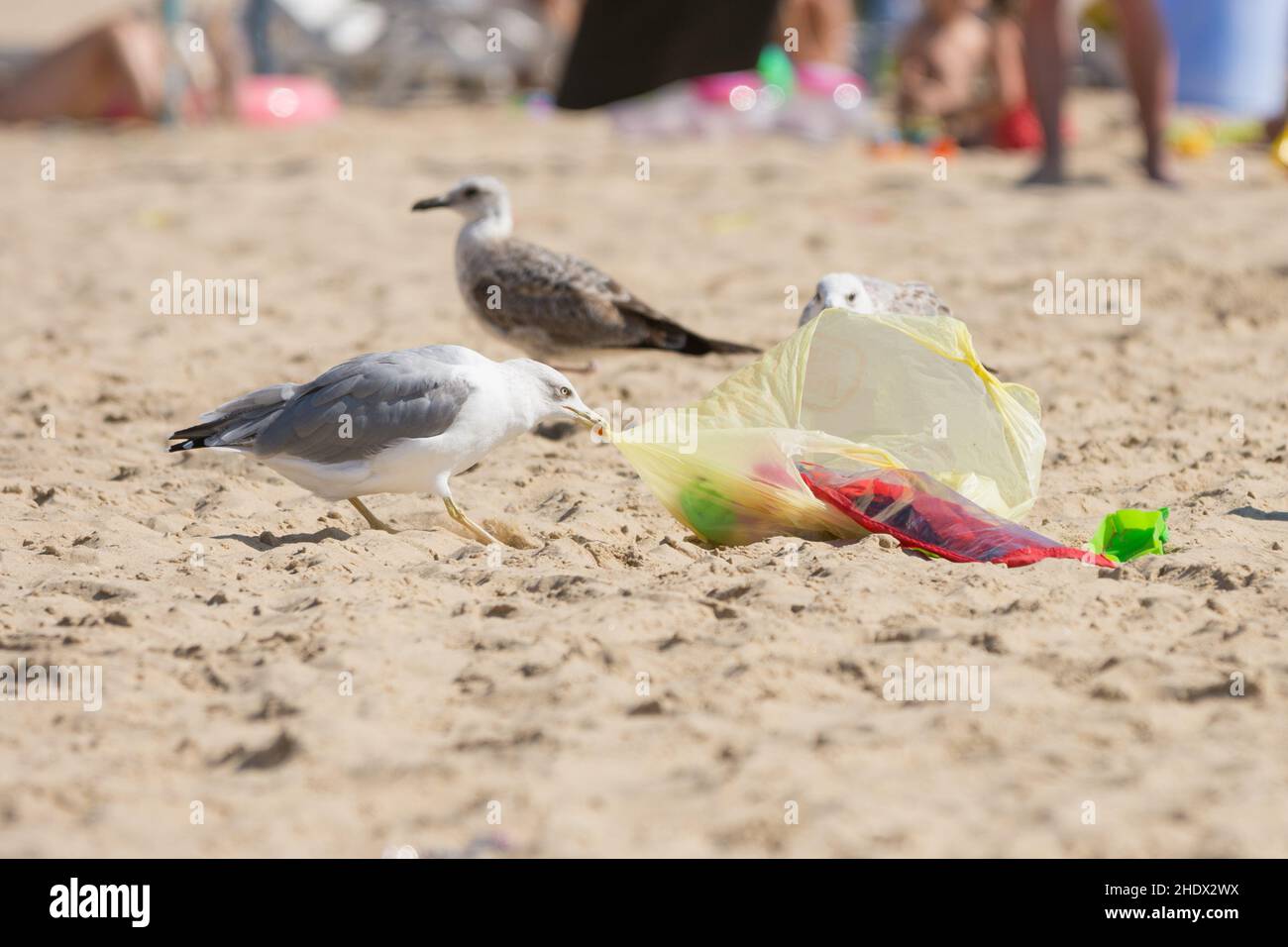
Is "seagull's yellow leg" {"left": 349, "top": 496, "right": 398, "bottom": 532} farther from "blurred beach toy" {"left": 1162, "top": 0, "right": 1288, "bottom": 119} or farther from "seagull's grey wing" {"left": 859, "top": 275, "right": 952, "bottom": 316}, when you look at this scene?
"blurred beach toy" {"left": 1162, "top": 0, "right": 1288, "bottom": 119}

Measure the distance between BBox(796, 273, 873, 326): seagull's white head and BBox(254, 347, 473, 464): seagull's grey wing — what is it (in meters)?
1.12

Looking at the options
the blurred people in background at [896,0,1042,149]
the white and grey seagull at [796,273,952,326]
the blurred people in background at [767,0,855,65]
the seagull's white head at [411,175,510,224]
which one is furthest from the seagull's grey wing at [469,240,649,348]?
the blurred people in background at [767,0,855,65]

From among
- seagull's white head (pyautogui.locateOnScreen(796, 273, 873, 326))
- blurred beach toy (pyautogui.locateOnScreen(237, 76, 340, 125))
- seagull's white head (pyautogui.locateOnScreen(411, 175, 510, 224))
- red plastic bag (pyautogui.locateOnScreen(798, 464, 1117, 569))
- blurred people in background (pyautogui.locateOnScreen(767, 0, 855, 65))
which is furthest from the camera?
blurred people in background (pyautogui.locateOnScreen(767, 0, 855, 65))

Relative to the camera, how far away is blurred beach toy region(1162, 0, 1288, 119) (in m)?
11.3

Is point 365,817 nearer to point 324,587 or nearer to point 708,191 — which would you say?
point 324,587

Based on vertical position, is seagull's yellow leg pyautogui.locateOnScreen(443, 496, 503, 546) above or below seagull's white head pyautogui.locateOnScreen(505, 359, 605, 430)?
below

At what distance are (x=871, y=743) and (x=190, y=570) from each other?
5.72 ft

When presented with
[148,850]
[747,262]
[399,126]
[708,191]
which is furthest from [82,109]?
[148,850]

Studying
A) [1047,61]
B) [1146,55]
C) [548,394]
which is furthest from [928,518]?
[1146,55]

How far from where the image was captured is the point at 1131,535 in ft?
12.3

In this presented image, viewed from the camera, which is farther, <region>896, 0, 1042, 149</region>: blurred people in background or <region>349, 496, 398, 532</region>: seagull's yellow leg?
<region>896, 0, 1042, 149</region>: blurred people in background

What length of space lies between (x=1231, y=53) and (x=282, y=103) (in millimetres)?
7183

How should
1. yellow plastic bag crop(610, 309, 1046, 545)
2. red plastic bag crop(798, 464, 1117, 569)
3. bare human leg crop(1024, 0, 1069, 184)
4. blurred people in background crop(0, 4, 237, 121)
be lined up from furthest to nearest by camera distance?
blurred people in background crop(0, 4, 237, 121)
bare human leg crop(1024, 0, 1069, 184)
yellow plastic bag crop(610, 309, 1046, 545)
red plastic bag crop(798, 464, 1117, 569)

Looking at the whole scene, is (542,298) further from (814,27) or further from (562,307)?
(814,27)
